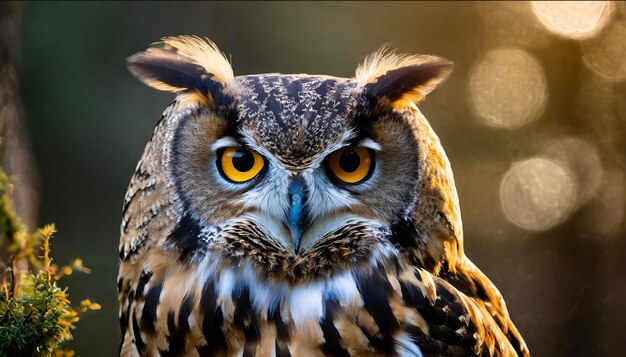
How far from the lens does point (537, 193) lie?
15.8ft

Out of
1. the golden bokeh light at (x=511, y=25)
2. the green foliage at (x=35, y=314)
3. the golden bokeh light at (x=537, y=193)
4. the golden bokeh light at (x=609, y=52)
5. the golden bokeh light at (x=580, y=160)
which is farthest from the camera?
the golden bokeh light at (x=511, y=25)

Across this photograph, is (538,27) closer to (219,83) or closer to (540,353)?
(540,353)

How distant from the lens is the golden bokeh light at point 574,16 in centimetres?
416

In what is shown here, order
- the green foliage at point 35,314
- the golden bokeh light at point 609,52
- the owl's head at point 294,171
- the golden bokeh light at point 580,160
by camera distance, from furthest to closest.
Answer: the golden bokeh light at point 580,160 → the golden bokeh light at point 609,52 → the owl's head at point 294,171 → the green foliage at point 35,314

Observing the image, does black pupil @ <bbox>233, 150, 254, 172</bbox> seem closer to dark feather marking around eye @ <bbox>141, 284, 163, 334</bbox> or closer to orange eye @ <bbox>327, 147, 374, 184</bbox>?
orange eye @ <bbox>327, 147, 374, 184</bbox>

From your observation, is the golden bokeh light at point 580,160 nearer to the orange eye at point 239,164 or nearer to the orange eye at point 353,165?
the orange eye at point 353,165

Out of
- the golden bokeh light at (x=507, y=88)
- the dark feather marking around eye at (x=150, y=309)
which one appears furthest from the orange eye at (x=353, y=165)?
the golden bokeh light at (x=507, y=88)

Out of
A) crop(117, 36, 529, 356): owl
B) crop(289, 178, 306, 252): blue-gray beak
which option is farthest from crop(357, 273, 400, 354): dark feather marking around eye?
crop(289, 178, 306, 252): blue-gray beak

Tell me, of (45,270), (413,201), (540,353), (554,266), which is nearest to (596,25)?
(554,266)

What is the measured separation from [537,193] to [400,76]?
3.63 m

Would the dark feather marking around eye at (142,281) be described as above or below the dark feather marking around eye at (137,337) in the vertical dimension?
above

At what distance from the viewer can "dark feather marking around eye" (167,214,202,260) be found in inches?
53.7

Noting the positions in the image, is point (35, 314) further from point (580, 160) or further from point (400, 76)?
point (580, 160)

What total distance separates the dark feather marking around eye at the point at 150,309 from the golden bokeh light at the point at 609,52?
3429mm
